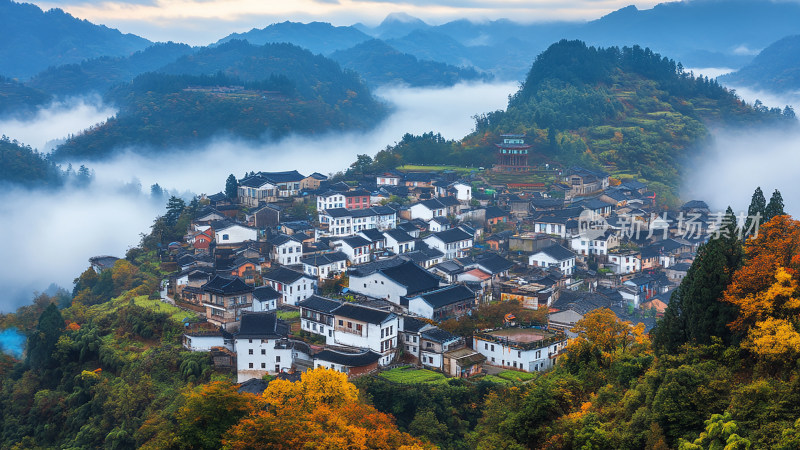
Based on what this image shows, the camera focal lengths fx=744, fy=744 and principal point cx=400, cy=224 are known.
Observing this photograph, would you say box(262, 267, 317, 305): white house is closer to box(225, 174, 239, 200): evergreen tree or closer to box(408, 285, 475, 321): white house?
box(408, 285, 475, 321): white house

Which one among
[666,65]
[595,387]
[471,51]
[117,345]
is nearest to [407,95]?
[666,65]

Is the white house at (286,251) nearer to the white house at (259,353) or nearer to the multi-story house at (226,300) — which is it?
the multi-story house at (226,300)

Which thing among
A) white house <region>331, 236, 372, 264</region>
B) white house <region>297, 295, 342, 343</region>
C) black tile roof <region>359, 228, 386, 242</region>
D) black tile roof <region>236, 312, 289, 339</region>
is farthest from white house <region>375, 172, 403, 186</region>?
black tile roof <region>236, 312, 289, 339</region>

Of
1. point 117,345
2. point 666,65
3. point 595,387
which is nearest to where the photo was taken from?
point 595,387

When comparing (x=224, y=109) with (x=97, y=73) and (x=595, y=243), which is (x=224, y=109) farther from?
(x=595, y=243)

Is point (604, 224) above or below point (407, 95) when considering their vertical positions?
below

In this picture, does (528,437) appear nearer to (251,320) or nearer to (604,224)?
(251,320)

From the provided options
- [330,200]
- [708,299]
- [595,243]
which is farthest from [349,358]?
[330,200]
